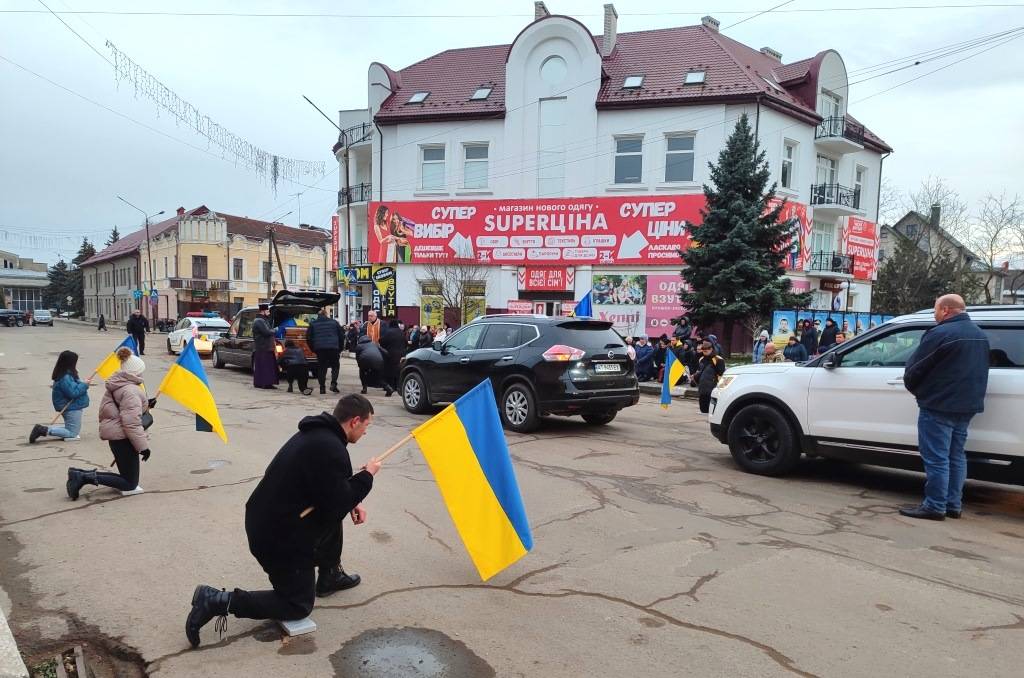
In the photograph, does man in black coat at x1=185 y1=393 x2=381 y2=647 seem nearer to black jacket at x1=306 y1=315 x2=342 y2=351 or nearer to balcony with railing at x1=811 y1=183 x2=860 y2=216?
black jacket at x1=306 y1=315 x2=342 y2=351

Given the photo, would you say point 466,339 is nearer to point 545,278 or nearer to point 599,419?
point 599,419

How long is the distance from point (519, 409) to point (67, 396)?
19.1 ft

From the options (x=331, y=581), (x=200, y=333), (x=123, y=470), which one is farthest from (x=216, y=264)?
(x=331, y=581)

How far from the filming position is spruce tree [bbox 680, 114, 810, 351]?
22.9 metres

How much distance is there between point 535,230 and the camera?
2950cm

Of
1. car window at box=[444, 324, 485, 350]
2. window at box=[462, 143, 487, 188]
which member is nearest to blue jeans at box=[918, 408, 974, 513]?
car window at box=[444, 324, 485, 350]

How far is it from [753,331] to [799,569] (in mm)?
19998

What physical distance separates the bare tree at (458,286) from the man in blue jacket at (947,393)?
24071 millimetres

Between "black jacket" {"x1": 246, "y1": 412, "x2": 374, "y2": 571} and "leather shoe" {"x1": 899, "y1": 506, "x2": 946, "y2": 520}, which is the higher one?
"black jacket" {"x1": 246, "y1": 412, "x2": 374, "y2": 571}

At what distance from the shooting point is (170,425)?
1023 centimetres

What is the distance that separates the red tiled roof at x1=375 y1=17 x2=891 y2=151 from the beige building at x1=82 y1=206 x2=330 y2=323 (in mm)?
26328

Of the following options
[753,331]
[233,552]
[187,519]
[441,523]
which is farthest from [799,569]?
[753,331]

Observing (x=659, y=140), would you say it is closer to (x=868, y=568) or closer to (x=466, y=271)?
(x=466, y=271)

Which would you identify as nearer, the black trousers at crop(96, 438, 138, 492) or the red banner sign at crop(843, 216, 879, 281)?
the black trousers at crop(96, 438, 138, 492)
